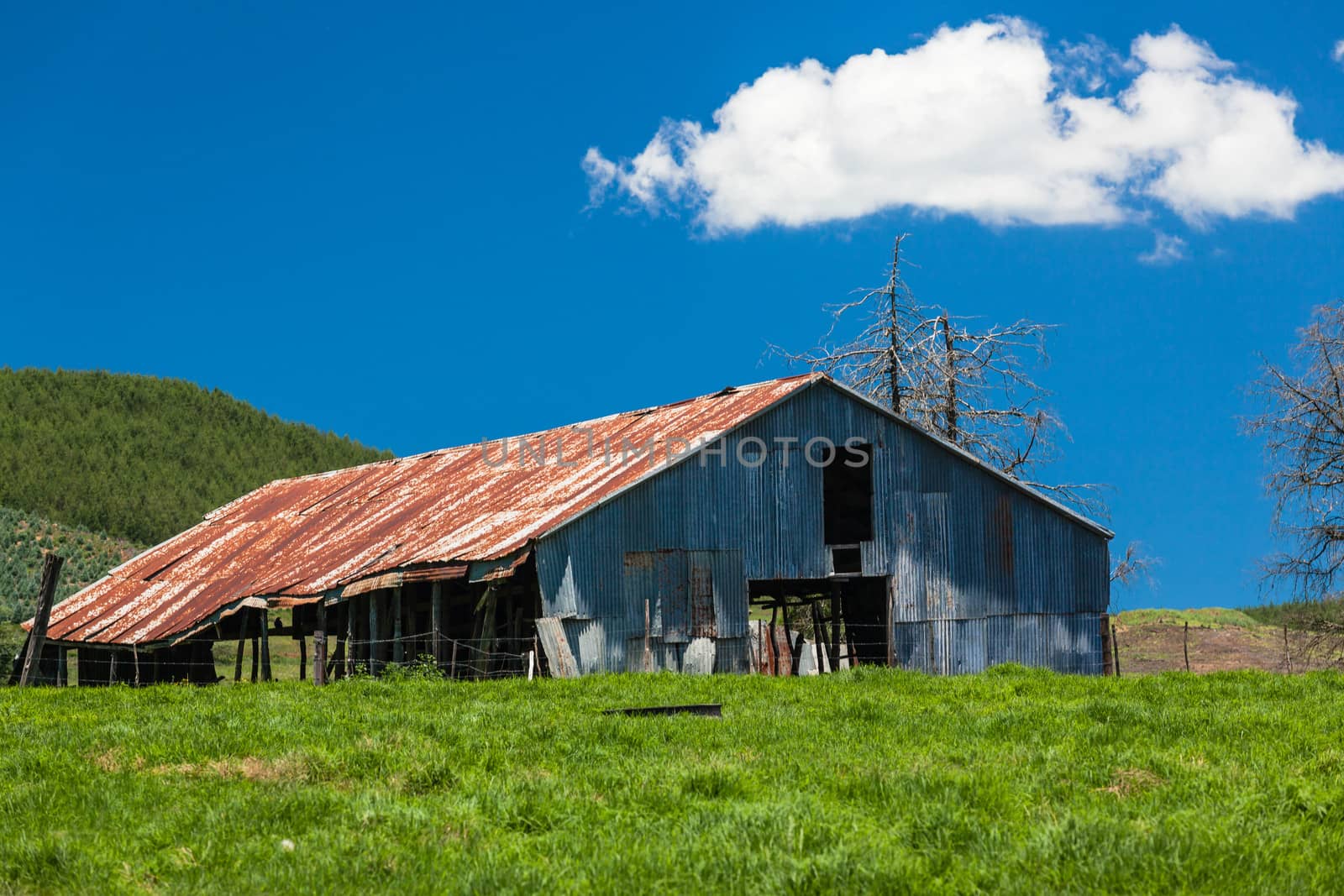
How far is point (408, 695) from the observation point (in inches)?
684

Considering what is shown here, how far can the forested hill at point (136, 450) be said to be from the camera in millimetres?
101375

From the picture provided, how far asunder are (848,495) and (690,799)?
20.6 m

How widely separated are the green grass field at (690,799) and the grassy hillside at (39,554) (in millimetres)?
51152

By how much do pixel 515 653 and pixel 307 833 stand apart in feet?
51.8

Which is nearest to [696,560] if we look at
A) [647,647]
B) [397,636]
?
[647,647]

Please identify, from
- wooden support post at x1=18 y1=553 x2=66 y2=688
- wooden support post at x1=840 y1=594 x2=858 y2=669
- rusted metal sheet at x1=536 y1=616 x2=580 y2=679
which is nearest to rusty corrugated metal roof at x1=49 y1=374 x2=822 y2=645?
rusted metal sheet at x1=536 y1=616 x2=580 y2=679

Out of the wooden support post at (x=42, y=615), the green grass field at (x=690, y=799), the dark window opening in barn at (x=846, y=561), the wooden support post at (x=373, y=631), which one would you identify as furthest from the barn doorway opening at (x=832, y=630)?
the wooden support post at (x=42, y=615)

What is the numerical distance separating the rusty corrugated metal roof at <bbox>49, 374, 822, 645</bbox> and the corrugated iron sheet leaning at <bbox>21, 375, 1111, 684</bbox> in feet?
0.36

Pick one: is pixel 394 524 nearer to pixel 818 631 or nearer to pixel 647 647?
pixel 647 647

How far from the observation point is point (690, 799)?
8.58 metres

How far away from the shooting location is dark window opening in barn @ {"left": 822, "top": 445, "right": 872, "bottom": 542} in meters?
26.5

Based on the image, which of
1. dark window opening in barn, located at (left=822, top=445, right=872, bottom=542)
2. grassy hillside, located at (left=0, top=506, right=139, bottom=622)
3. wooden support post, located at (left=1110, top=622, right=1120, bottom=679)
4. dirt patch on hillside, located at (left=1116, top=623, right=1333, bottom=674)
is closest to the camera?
wooden support post, located at (left=1110, top=622, right=1120, bottom=679)

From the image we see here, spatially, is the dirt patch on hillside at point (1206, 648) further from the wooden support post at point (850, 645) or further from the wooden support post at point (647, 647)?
the wooden support post at point (647, 647)

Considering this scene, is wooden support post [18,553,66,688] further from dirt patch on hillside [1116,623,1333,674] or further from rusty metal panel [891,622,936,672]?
dirt patch on hillside [1116,623,1333,674]
